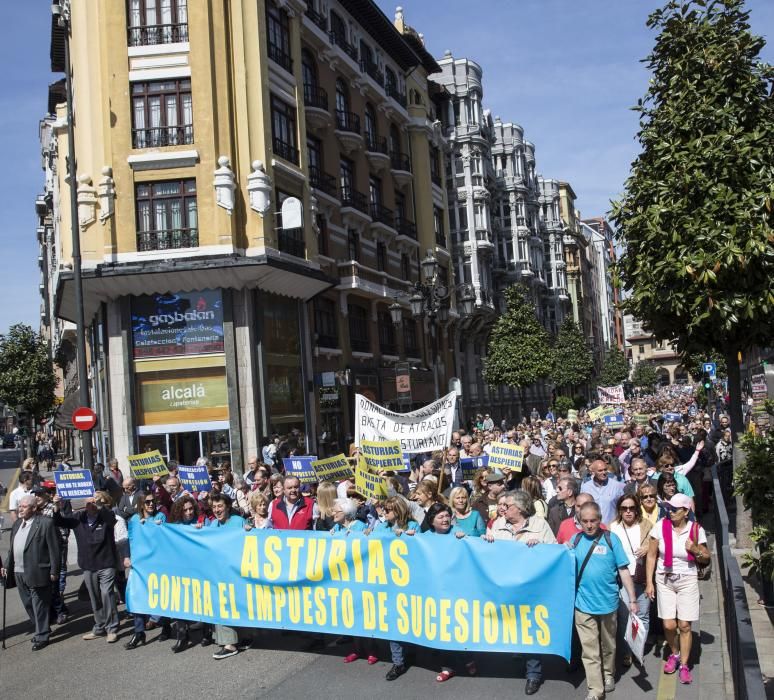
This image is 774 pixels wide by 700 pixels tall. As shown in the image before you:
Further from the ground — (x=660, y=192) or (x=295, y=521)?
(x=660, y=192)

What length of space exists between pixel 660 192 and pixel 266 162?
1846 centimetres

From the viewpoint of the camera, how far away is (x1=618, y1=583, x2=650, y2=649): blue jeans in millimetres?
8336

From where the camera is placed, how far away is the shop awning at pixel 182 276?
86.0 feet

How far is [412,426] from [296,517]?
23.8 feet

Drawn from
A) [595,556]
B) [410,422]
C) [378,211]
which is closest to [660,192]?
[595,556]

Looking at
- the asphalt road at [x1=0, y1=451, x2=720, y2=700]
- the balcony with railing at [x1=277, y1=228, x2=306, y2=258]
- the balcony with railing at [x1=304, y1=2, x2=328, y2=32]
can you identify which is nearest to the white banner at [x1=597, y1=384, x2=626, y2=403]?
the balcony with railing at [x1=277, y1=228, x2=306, y2=258]

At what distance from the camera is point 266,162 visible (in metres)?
28.2

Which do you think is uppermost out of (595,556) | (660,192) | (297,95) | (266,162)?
(297,95)

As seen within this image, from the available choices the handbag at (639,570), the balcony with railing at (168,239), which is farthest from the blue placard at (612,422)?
the handbag at (639,570)

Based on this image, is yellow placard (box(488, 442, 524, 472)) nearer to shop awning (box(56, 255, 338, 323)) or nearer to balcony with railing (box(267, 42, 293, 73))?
shop awning (box(56, 255, 338, 323))

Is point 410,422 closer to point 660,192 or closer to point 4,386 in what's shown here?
point 660,192

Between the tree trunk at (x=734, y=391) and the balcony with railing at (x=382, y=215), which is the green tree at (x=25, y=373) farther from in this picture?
the tree trunk at (x=734, y=391)

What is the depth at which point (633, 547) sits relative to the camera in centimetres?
855

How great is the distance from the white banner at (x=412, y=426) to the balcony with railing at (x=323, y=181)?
56.0 feet
